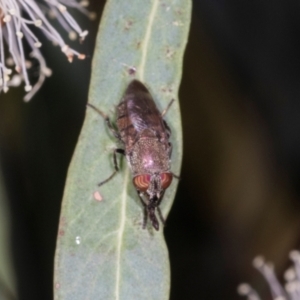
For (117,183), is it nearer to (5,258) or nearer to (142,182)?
(142,182)

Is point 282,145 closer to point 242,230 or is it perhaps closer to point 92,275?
point 242,230

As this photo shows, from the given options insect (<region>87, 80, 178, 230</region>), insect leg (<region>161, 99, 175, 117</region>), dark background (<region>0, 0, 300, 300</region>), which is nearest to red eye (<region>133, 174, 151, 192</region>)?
insect (<region>87, 80, 178, 230</region>)

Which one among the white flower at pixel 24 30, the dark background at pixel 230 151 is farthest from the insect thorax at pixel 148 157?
the dark background at pixel 230 151

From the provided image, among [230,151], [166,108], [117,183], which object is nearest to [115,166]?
[117,183]

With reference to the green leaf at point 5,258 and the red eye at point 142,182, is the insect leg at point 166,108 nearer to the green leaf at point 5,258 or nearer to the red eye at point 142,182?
the red eye at point 142,182

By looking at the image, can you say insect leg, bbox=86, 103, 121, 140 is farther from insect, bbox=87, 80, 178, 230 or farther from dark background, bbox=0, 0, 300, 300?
dark background, bbox=0, 0, 300, 300

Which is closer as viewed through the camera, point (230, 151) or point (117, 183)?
point (117, 183)
